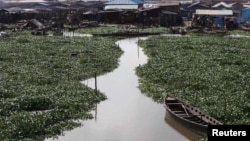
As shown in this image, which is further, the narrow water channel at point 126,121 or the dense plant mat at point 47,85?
the dense plant mat at point 47,85

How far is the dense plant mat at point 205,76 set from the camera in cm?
1959

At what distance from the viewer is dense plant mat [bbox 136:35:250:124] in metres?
19.6

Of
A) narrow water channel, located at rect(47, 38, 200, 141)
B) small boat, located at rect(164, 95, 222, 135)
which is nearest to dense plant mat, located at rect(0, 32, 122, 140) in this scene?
narrow water channel, located at rect(47, 38, 200, 141)

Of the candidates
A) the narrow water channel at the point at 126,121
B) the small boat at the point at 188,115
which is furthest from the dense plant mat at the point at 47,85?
the small boat at the point at 188,115

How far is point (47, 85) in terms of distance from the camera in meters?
23.9

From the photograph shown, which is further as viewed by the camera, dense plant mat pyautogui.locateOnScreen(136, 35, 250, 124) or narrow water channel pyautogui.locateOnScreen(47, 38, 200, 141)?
dense plant mat pyautogui.locateOnScreen(136, 35, 250, 124)

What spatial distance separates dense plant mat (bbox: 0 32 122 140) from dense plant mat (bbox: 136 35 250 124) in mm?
3849

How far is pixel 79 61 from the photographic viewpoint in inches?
1258

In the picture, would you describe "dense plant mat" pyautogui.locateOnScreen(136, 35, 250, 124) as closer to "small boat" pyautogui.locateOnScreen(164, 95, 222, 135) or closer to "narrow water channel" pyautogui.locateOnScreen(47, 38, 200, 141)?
"small boat" pyautogui.locateOnScreen(164, 95, 222, 135)

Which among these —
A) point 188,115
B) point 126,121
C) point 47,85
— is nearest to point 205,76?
point 188,115

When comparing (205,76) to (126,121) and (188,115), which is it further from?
(126,121)

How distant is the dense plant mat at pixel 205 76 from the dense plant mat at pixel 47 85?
385 cm

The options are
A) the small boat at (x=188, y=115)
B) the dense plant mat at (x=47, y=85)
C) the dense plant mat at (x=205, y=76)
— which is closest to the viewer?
the small boat at (x=188, y=115)

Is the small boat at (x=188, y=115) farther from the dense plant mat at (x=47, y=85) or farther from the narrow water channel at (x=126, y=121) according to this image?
the dense plant mat at (x=47, y=85)
